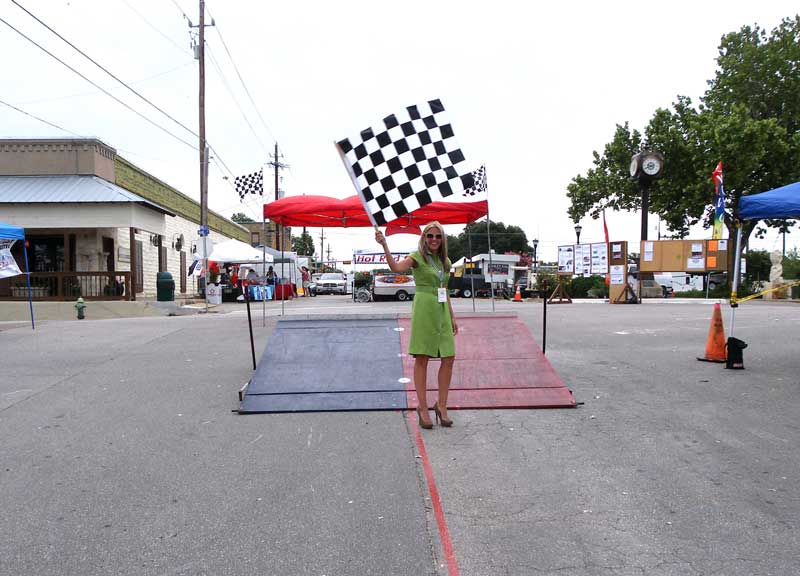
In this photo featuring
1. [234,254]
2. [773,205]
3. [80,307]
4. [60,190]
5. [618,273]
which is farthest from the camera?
[234,254]

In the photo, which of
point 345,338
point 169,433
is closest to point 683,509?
point 169,433

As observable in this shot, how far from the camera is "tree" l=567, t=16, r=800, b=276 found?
28.7m

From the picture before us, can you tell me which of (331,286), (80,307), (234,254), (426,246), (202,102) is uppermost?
(202,102)

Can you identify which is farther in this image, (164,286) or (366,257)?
(366,257)

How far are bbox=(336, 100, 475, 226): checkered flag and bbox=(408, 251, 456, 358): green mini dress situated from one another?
48.9 inches

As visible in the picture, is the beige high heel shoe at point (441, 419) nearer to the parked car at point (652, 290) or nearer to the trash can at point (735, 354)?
the trash can at point (735, 354)

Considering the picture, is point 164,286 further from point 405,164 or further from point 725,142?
point 725,142

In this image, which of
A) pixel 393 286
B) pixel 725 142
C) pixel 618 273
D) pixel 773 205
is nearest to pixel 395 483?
pixel 773 205

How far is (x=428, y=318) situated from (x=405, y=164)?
6.41 ft

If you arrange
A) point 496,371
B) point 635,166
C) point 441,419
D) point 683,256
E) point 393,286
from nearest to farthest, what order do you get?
point 441,419, point 496,371, point 683,256, point 635,166, point 393,286

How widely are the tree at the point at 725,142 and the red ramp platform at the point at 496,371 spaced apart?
25.8m

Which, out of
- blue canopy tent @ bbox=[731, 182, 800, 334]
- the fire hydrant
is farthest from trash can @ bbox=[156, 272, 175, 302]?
blue canopy tent @ bbox=[731, 182, 800, 334]

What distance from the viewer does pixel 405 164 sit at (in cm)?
626

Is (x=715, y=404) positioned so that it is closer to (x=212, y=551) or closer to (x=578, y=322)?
(x=212, y=551)
